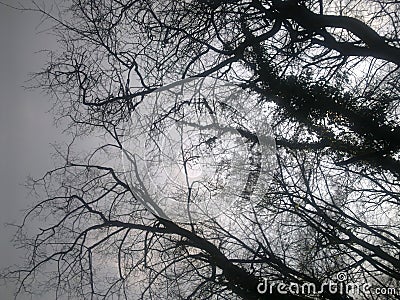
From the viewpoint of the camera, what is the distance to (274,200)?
238cm

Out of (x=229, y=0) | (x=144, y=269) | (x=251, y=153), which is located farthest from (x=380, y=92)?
(x=144, y=269)

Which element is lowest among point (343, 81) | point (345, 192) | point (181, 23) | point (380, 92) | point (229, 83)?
point (345, 192)

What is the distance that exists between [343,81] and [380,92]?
0.24 m

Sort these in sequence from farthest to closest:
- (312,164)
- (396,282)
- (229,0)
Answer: (312,164)
(229,0)
(396,282)

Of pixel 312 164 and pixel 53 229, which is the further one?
pixel 53 229

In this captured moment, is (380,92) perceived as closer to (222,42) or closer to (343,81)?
(343,81)

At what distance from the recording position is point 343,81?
265cm

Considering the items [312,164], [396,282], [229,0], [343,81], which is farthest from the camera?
[343,81]

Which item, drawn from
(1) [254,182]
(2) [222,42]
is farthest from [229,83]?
(1) [254,182]

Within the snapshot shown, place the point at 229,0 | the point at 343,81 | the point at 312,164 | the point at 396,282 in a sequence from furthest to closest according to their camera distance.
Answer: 1. the point at 343,81
2. the point at 312,164
3. the point at 229,0
4. the point at 396,282

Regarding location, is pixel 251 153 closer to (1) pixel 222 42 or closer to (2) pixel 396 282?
(1) pixel 222 42

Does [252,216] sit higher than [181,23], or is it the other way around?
[181,23]

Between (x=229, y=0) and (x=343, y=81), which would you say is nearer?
(x=229, y=0)

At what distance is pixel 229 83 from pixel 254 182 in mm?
727
